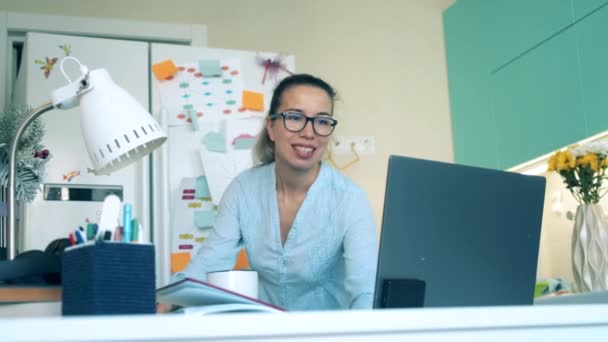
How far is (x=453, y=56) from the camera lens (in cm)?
380

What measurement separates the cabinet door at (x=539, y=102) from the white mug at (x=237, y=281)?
2.02 metres

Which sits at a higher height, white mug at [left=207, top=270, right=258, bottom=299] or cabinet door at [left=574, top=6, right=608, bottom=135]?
cabinet door at [left=574, top=6, right=608, bottom=135]

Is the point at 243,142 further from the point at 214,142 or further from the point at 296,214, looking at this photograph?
the point at 296,214

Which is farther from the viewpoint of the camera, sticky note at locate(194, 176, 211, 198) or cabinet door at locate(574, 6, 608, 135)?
sticky note at locate(194, 176, 211, 198)

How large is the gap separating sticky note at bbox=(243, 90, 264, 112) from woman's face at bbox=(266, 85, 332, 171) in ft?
3.69

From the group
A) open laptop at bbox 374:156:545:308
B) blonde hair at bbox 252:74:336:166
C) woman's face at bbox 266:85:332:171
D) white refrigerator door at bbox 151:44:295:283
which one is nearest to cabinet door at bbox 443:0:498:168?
white refrigerator door at bbox 151:44:295:283

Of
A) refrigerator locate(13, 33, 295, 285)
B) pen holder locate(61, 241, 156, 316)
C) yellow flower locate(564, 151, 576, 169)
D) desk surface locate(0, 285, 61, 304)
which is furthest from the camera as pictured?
refrigerator locate(13, 33, 295, 285)

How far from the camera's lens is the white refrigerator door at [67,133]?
2.78 meters

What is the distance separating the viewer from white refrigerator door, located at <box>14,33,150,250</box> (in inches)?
109

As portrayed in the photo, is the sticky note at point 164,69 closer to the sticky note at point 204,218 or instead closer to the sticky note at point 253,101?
the sticky note at point 253,101

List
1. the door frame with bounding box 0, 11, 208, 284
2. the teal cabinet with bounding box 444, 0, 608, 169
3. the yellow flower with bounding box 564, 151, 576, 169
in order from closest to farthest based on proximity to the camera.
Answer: the yellow flower with bounding box 564, 151, 576, 169
the teal cabinet with bounding box 444, 0, 608, 169
the door frame with bounding box 0, 11, 208, 284

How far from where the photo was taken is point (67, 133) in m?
2.93

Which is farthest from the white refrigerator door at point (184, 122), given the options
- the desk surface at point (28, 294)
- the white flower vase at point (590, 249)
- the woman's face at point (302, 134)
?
the desk surface at point (28, 294)

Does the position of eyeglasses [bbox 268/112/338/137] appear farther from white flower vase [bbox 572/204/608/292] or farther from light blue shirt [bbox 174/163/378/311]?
white flower vase [bbox 572/204/608/292]
